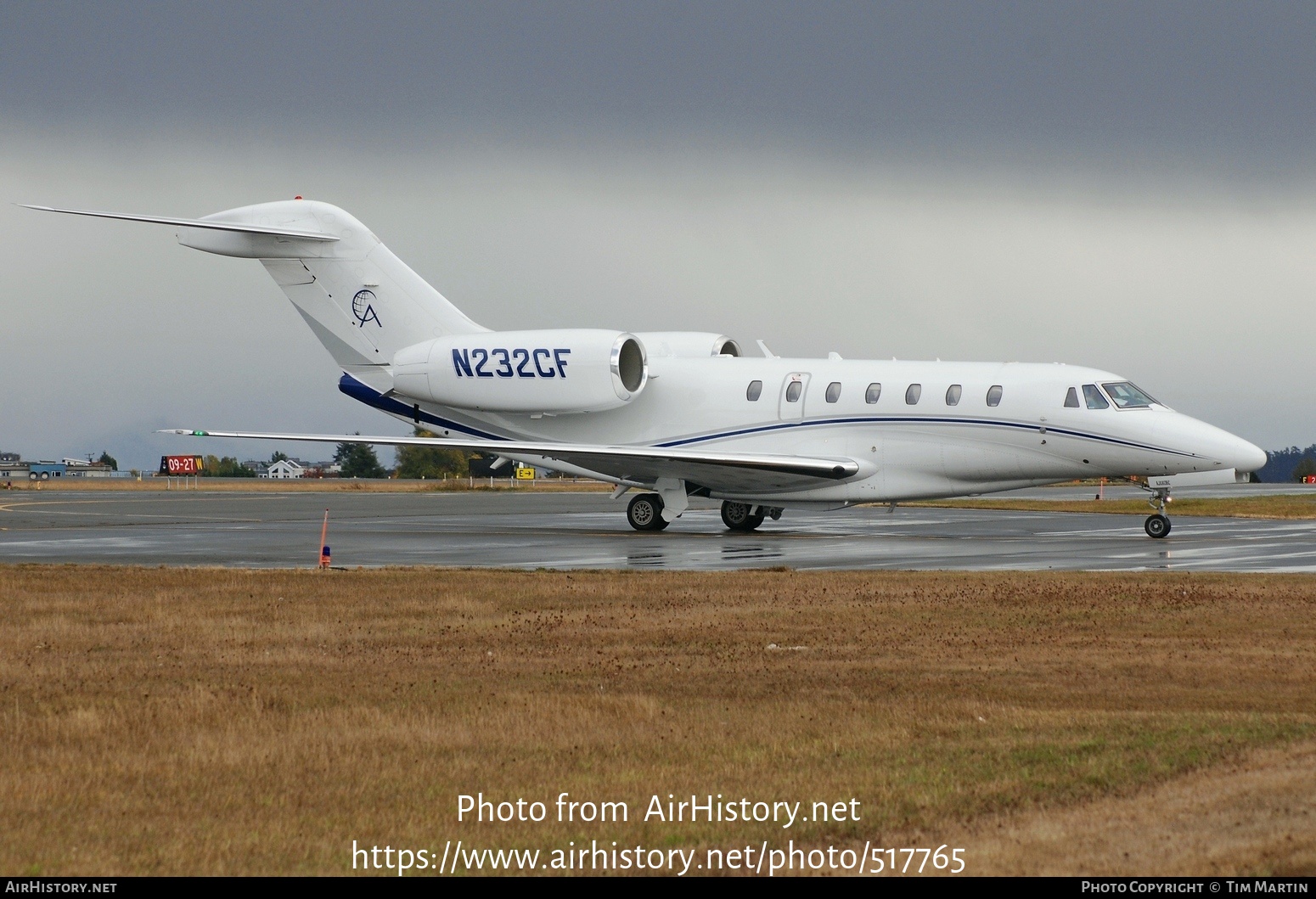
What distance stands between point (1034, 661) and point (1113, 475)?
16945mm

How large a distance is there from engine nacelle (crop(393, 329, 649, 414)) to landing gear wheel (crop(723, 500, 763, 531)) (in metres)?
3.24

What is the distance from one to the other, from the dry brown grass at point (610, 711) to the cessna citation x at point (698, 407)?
1139 cm

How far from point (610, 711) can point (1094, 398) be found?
20.1 metres

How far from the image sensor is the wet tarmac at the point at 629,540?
2147 cm

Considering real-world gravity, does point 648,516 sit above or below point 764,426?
below

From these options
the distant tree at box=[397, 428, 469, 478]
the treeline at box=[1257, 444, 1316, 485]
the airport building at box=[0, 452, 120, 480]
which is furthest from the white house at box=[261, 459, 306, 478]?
the treeline at box=[1257, 444, 1316, 485]

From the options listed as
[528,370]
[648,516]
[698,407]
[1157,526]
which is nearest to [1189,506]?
[1157,526]

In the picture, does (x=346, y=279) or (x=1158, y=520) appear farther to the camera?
(x=346, y=279)

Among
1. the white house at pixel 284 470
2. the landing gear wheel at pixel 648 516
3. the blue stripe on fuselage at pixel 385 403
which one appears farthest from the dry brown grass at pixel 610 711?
the white house at pixel 284 470

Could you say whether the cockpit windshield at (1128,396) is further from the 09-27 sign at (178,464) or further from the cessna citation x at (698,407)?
the 09-27 sign at (178,464)

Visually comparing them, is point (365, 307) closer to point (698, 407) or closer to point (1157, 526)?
point (698, 407)

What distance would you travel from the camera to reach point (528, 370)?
3103 cm

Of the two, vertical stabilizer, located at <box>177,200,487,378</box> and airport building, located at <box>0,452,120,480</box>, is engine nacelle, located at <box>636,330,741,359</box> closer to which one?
vertical stabilizer, located at <box>177,200,487,378</box>

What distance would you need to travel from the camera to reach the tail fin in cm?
3247
